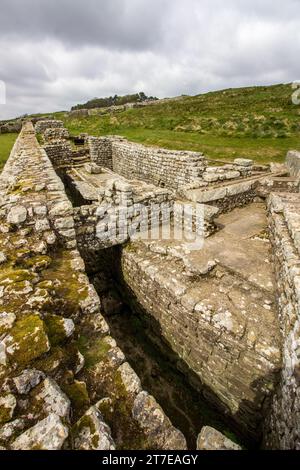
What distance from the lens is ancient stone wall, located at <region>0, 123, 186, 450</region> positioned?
160 cm

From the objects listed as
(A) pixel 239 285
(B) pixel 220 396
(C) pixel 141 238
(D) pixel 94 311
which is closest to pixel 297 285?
(A) pixel 239 285

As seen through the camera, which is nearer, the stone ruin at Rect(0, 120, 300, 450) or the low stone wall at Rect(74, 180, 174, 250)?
the stone ruin at Rect(0, 120, 300, 450)

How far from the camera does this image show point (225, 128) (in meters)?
20.1

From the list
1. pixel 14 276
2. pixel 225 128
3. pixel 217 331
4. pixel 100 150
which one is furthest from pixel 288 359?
pixel 225 128

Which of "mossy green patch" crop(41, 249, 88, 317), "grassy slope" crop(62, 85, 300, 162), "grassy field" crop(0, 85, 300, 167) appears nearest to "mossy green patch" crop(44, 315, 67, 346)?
"mossy green patch" crop(41, 249, 88, 317)

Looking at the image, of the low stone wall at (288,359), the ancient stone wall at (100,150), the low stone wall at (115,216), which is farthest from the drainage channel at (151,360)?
the ancient stone wall at (100,150)

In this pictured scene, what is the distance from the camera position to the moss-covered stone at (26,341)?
6.39 feet

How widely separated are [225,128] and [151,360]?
788 inches

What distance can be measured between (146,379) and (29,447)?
323 cm

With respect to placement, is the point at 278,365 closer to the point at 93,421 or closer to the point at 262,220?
the point at 93,421

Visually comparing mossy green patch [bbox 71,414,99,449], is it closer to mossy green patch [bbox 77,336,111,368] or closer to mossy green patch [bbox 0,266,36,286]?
mossy green patch [bbox 77,336,111,368]

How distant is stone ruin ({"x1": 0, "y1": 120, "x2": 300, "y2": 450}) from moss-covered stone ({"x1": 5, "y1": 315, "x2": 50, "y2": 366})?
0.01 meters

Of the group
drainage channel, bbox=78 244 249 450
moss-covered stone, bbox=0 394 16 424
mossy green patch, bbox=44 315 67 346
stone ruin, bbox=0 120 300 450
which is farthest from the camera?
drainage channel, bbox=78 244 249 450

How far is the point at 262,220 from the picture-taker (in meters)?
6.76
